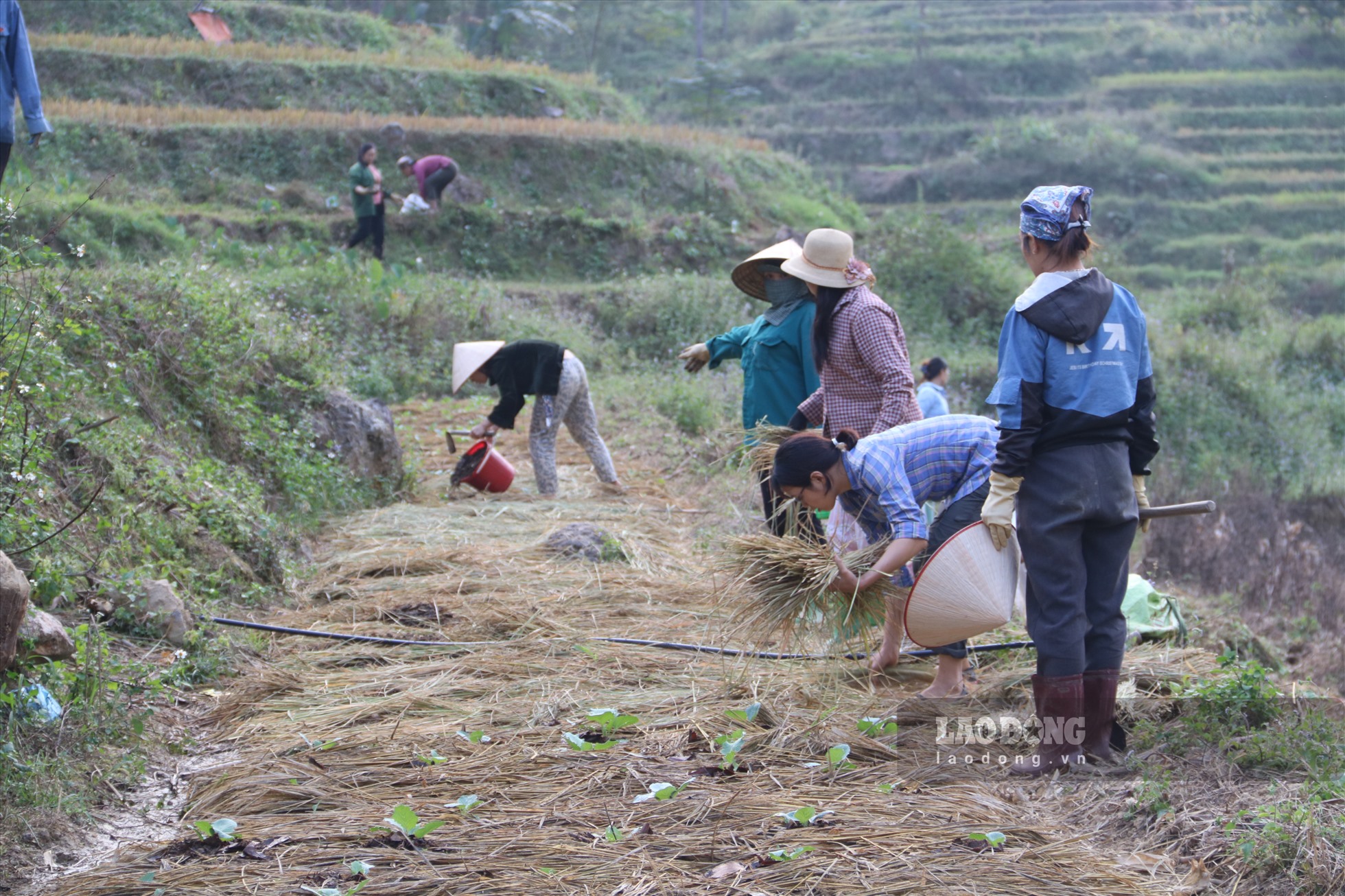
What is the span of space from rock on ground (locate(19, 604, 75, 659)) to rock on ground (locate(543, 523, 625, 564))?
98.7 inches

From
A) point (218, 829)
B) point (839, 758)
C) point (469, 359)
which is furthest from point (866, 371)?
point (469, 359)

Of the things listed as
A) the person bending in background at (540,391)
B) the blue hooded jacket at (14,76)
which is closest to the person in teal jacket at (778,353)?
the person bending in background at (540,391)

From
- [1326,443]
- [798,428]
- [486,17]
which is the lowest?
[1326,443]

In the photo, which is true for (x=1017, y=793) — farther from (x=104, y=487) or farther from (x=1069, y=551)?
(x=104, y=487)

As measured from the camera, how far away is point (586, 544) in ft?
18.7

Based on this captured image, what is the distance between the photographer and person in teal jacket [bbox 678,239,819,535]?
451cm

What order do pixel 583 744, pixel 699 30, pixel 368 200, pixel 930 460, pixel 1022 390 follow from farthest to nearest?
pixel 699 30 → pixel 368 200 → pixel 930 460 → pixel 583 744 → pixel 1022 390

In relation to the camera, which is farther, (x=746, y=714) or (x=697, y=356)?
(x=697, y=356)

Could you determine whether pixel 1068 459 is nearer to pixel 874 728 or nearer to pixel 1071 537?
pixel 1071 537

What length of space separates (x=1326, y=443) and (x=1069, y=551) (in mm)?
13391

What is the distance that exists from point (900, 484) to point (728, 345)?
1679mm

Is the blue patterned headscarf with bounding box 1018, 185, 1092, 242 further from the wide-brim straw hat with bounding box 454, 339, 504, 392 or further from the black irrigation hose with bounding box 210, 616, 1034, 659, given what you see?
the wide-brim straw hat with bounding box 454, 339, 504, 392

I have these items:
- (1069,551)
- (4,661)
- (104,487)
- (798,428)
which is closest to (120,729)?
(4,661)

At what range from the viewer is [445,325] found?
38.5 ft
